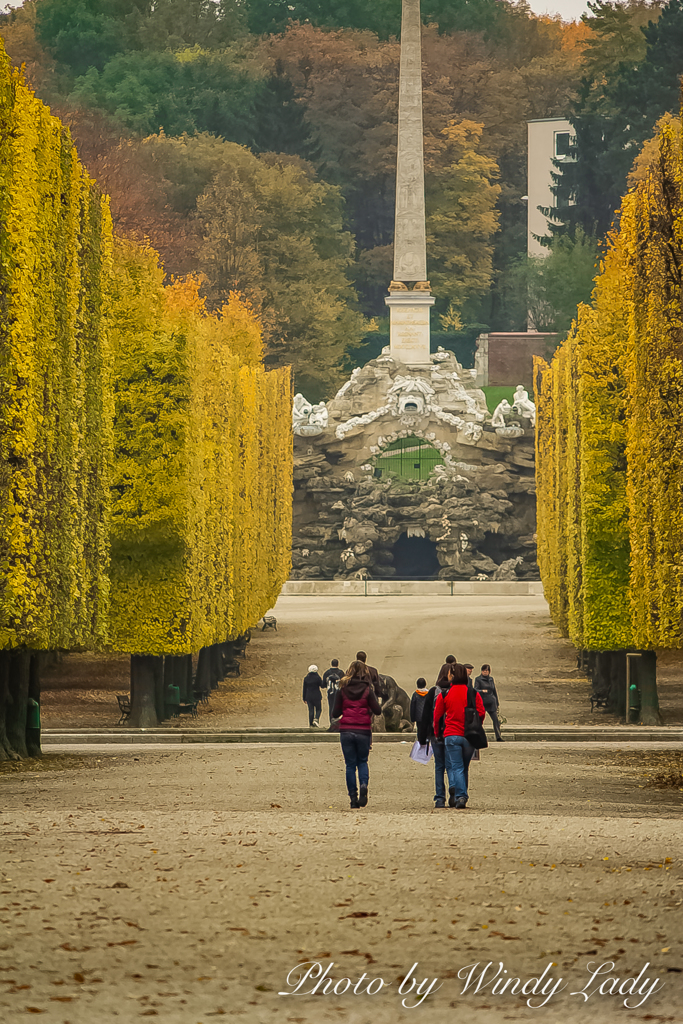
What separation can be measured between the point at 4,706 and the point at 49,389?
4.24 metres

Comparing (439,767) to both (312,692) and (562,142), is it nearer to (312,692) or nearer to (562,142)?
(312,692)

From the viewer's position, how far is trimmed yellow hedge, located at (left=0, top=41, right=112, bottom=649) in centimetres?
1828

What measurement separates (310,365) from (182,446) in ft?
177

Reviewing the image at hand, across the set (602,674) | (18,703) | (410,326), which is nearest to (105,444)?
(18,703)

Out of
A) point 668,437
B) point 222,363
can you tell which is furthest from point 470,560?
point 668,437

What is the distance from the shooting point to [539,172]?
9062cm

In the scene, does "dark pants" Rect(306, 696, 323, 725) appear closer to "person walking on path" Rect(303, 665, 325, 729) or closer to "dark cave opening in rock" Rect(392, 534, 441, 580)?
"person walking on path" Rect(303, 665, 325, 729)

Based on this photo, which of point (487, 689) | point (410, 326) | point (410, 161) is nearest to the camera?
point (487, 689)

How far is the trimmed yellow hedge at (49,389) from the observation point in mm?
18281

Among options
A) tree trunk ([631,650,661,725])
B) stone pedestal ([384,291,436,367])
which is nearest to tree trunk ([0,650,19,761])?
tree trunk ([631,650,661,725])

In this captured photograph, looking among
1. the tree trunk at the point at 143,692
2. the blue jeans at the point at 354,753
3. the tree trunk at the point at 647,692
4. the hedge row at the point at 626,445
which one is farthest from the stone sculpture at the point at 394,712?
the blue jeans at the point at 354,753

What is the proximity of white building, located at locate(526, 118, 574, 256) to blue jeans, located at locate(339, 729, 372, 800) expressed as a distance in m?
78.5

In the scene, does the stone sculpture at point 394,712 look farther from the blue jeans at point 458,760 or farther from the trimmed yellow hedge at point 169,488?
the blue jeans at point 458,760

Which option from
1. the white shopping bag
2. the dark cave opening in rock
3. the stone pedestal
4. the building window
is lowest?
the white shopping bag
